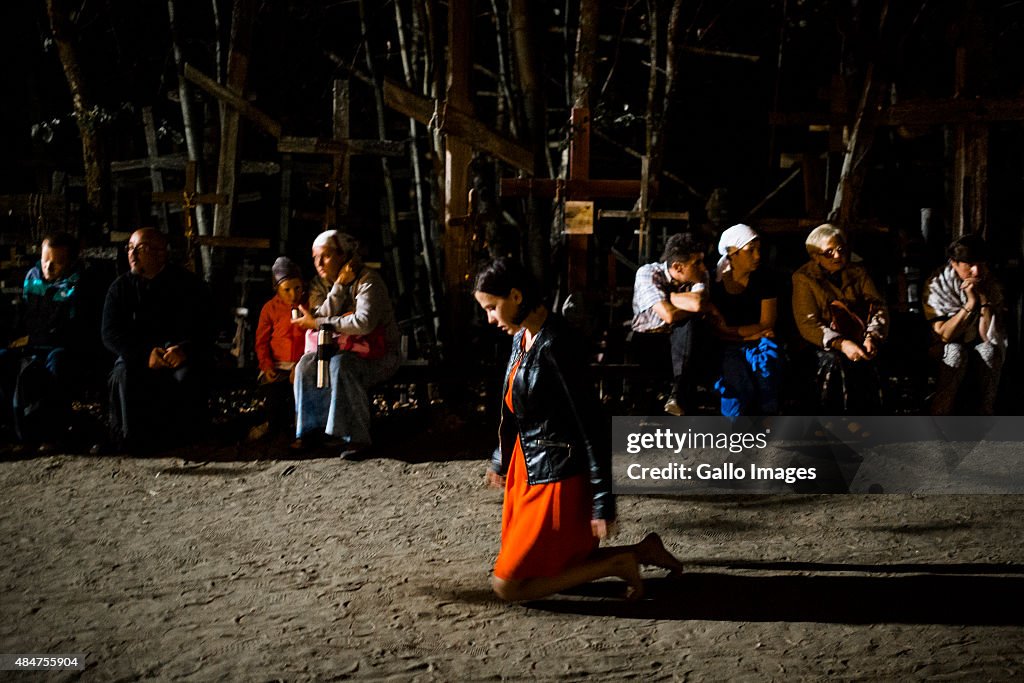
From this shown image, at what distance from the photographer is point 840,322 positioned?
654 cm

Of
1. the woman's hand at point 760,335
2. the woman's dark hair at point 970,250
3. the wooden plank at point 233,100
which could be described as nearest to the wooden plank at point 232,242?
the wooden plank at point 233,100

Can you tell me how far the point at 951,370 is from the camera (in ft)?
22.3

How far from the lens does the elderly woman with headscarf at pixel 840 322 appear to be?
6.45 metres

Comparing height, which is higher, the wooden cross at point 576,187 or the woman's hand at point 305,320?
the wooden cross at point 576,187

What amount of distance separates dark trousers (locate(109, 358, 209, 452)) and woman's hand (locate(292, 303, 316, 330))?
84cm

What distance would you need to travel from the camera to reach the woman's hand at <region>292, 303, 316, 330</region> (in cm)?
657

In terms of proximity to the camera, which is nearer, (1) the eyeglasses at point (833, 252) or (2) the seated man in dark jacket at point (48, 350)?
(1) the eyeglasses at point (833, 252)

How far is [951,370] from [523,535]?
14.0 feet

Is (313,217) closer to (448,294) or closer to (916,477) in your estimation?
(448,294)

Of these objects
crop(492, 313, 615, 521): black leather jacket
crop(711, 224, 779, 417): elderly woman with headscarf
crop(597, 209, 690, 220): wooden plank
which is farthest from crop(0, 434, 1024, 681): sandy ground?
crop(597, 209, 690, 220): wooden plank

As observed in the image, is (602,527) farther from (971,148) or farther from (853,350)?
(971,148)

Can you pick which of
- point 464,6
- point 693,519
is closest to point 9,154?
point 464,6

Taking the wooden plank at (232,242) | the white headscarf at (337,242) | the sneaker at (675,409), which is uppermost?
the wooden plank at (232,242)

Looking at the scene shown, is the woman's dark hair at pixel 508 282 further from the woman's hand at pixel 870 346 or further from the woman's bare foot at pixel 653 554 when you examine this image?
the woman's hand at pixel 870 346
